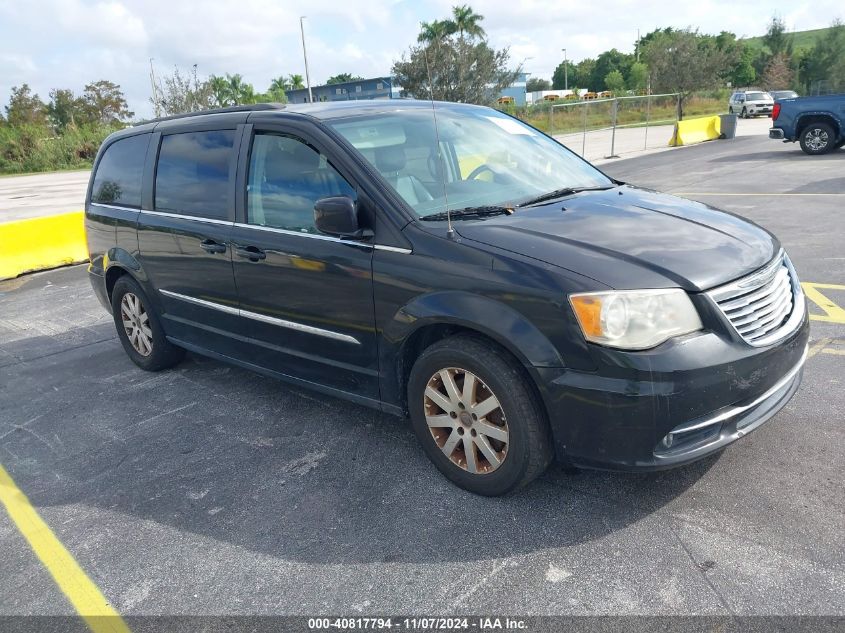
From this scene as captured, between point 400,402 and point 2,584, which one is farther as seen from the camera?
point 400,402

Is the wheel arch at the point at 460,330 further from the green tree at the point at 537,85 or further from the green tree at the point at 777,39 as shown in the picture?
the green tree at the point at 537,85

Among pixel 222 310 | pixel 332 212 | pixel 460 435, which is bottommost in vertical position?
pixel 460 435

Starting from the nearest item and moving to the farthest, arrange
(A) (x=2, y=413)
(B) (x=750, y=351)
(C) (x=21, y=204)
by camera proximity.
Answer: (B) (x=750, y=351)
(A) (x=2, y=413)
(C) (x=21, y=204)

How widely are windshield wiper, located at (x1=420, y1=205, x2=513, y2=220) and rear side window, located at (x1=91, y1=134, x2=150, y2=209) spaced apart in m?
2.70

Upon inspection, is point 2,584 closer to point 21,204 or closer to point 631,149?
point 21,204

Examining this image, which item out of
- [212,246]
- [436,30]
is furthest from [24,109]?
[212,246]

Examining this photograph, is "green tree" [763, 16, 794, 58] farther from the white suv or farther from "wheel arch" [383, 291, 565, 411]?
"wheel arch" [383, 291, 565, 411]

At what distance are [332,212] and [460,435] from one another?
120 centimetres

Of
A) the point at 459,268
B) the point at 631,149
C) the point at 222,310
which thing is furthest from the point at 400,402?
the point at 631,149

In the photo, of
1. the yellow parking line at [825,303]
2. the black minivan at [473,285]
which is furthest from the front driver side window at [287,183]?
the yellow parking line at [825,303]

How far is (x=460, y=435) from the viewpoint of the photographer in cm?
315

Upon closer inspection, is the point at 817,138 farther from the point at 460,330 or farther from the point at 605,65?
the point at 605,65

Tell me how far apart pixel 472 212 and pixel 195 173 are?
2059 mm

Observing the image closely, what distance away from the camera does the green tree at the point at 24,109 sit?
171 feet
